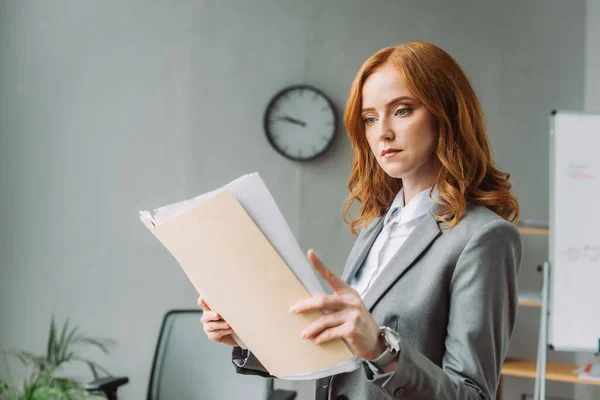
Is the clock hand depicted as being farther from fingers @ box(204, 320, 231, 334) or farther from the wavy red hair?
fingers @ box(204, 320, 231, 334)

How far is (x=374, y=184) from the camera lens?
143 cm

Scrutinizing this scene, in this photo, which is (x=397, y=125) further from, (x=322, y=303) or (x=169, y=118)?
(x=169, y=118)

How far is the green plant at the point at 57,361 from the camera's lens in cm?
349

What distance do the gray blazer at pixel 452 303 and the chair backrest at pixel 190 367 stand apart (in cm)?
156

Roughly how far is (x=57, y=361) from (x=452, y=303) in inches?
124

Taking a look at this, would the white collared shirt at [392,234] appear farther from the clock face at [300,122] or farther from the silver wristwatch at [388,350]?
the clock face at [300,122]

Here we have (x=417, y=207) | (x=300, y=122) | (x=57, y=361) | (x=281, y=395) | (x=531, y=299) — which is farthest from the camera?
(x=300, y=122)

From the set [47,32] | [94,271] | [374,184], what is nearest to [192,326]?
[94,271]

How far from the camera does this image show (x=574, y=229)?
10.7ft

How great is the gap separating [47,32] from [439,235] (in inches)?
134

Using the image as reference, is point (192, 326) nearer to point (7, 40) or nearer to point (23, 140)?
point (23, 140)

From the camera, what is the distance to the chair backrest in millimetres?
2656

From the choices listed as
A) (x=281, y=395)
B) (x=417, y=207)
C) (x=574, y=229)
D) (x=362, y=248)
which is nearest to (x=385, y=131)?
(x=417, y=207)

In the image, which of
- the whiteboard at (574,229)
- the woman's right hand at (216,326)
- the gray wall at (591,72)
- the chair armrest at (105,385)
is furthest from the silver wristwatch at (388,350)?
the gray wall at (591,72)
